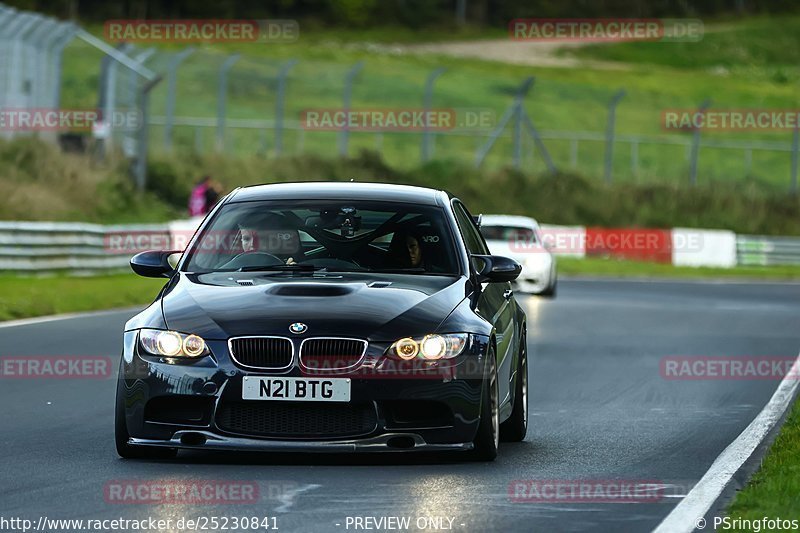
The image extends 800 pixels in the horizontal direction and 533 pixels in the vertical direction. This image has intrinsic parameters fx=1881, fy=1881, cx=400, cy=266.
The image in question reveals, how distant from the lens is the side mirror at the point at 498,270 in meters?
10.2

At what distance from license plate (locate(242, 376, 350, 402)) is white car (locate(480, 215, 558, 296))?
1868 cm

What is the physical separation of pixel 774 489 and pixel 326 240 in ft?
9.61

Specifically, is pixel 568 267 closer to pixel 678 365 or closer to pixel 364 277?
pixel 678 365

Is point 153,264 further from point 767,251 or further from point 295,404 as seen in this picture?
point 767,251

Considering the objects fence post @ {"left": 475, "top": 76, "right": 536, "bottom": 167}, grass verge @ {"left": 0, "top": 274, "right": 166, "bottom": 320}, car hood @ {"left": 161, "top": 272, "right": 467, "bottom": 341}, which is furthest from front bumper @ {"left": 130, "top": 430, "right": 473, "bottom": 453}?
fence post @ {"left": 475, "top": 76, "right": 536, "bottom": 167}

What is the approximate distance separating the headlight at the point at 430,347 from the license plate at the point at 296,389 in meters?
0.30

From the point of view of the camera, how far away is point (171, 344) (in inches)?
354

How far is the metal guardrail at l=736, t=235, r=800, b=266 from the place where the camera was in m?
45.7

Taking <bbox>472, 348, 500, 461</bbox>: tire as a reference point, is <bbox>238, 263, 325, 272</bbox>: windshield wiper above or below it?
above

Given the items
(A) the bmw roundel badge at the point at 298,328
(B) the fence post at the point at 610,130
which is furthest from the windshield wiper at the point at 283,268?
(B) the fence post at the point at 610,130

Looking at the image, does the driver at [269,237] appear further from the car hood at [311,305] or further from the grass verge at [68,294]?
the grass verge at [68,294]

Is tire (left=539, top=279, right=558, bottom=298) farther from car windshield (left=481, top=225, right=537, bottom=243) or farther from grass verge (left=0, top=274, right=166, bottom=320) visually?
grass verge (left=0, top=274, right=166, bottom=320)

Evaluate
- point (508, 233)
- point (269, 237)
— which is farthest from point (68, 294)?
point (269, 237)

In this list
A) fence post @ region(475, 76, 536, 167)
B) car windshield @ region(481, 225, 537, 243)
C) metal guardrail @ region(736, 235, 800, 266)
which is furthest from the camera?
metal guardrail @ region(736, 235, 800, 266)
